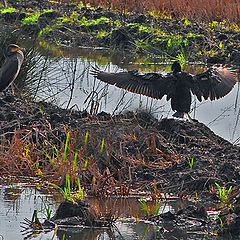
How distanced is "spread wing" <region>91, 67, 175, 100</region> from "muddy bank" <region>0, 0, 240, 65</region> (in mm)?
5666

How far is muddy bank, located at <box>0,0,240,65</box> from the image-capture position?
60.3ft

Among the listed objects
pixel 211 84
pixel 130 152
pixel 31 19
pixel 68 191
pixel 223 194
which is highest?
pixel 31 19

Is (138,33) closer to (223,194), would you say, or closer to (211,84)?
(211,84)

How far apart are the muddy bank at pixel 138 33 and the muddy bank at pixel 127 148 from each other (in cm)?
678

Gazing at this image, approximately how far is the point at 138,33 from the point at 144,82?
981 cm

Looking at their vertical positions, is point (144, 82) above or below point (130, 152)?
above

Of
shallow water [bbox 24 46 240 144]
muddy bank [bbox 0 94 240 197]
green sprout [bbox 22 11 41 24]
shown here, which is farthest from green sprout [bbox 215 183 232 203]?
green sprout [bbox 22 11 41 24]

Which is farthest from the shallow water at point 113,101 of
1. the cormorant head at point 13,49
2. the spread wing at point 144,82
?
the cormorant head at point 13,49

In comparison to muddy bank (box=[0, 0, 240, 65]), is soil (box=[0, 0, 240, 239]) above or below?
below

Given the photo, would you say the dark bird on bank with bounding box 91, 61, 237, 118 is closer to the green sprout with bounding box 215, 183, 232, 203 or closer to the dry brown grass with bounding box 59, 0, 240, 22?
the green sprout with bounding box 215, 183, 232, 203

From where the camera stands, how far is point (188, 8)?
23094 millimetres

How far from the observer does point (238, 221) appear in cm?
610

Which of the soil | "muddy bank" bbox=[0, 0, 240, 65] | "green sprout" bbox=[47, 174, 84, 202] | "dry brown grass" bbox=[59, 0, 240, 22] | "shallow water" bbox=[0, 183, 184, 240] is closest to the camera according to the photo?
"shallow water" bbox=[0, 183, 184, 240]

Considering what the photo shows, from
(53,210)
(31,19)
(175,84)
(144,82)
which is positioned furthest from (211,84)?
(31,19)
